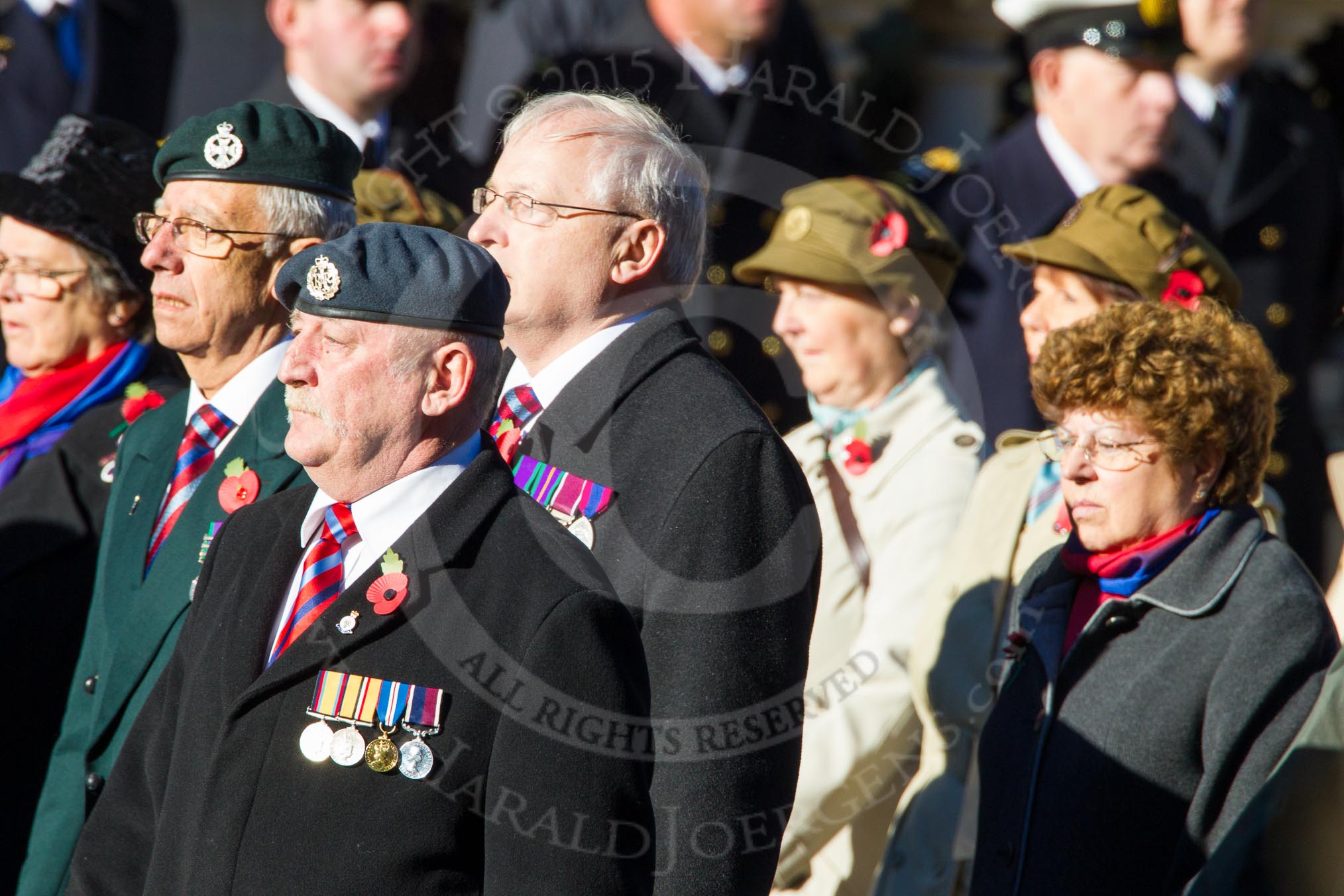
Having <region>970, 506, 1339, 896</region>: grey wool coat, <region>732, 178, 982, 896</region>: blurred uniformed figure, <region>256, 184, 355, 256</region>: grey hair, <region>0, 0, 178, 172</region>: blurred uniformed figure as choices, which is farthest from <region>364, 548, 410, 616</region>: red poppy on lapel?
<region>0, 0, 178, 172</region>: blurred uniformed figure

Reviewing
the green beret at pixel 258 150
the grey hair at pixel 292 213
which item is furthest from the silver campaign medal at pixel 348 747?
the green beret at pixel 258 150

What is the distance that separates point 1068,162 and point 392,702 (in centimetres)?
380

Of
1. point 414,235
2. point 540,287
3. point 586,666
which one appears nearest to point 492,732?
point 586,666

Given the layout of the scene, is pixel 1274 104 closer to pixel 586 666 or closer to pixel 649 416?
pixel 649 416

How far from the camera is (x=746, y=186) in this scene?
559cm

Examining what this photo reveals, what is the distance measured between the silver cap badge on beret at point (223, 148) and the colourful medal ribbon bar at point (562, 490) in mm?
1027

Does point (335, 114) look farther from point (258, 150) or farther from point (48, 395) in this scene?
point (258, 150)

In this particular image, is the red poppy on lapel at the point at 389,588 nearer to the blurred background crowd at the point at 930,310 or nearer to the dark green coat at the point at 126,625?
the dark green coat at the point at 126,625

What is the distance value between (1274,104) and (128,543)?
14.8 feet

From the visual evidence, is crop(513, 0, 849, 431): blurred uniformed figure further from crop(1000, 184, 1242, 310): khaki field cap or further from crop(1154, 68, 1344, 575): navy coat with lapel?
crop(1154, 68, 1344, 575): navy coat with lapel

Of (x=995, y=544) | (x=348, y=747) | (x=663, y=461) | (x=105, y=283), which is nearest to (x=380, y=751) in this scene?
(x=348, y=747)

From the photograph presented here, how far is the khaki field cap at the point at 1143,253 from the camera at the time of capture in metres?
4.30

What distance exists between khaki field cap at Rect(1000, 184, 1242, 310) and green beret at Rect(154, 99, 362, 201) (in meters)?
1.92

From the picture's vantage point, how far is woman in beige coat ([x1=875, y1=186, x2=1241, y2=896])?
3973mm
